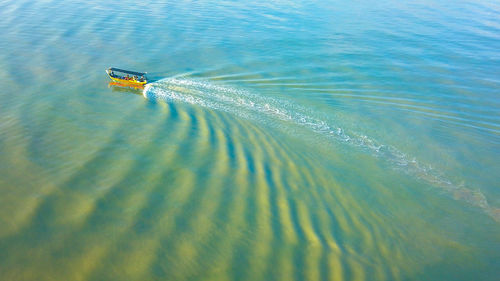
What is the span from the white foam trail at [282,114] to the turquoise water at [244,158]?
0.09 meters

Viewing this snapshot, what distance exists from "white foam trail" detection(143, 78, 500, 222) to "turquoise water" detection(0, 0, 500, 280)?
0.29 feet

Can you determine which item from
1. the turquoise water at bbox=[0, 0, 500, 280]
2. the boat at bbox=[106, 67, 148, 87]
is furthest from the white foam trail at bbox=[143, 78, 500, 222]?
the boat at bbox=[106, 67, 148, 87]

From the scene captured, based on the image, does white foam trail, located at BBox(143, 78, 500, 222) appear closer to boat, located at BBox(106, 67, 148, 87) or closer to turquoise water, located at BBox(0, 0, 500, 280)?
turquoise water, located at BBox(0, 0, 500, 280)

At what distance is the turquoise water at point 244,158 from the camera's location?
878 cm

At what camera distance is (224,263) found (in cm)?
853

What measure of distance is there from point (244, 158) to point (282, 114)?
160 inches

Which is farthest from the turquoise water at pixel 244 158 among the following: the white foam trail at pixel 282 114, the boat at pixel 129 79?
the boat at pixel 129 79

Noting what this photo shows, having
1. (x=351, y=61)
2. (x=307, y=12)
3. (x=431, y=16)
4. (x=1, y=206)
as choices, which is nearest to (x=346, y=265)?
(x=1, y=206)

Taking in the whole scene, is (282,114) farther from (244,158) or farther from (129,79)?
(129,79)

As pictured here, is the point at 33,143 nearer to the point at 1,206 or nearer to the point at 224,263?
the point at 1,206

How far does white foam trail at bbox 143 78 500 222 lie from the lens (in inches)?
468

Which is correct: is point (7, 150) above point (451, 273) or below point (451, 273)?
above

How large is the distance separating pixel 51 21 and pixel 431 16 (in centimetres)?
3921

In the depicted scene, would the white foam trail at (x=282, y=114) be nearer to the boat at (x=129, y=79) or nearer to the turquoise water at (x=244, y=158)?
the turquoise water at (x=244, y=158)
